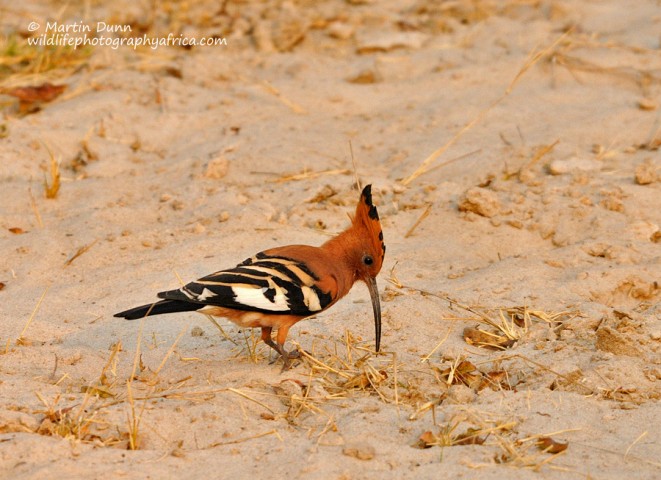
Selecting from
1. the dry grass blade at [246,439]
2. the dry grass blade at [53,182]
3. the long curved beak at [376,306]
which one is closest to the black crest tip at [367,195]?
the long curved beak at [376,306]

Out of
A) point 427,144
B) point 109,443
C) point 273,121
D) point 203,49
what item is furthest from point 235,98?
point 109,443

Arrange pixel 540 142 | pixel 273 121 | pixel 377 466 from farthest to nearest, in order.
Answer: pixel 273 121, pixel 540 142, pixel 377 466

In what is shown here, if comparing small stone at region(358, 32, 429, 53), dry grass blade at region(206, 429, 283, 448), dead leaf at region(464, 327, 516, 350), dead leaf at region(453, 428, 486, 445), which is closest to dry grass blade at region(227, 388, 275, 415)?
dry grass blade at region(206, 429, 283, 448)

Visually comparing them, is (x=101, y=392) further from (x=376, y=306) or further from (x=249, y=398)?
(x=376, y=306)

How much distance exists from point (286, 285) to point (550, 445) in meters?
1.32

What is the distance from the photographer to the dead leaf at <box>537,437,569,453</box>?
3271mm

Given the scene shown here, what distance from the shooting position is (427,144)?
6.55 m

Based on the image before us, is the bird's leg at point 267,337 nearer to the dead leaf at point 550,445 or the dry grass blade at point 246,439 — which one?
the dry grass blade at point 246,439

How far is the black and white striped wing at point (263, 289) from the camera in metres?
3.86

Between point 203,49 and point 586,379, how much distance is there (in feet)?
17.3

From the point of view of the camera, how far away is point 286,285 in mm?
4039

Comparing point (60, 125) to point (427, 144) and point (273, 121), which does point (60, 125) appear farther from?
point (427, 144)

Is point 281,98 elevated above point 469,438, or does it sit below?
above

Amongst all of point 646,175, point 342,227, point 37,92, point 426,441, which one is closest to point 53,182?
point 37,92
